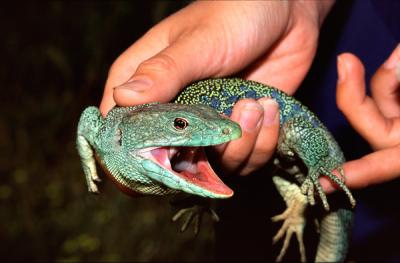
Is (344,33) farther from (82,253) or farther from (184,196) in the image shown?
(82,253)

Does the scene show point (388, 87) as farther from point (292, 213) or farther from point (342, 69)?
point (292, 213)

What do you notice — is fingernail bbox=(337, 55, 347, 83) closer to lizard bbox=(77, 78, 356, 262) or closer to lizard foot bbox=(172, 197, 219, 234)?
lizard bbox=(77, 78, 356, 262)

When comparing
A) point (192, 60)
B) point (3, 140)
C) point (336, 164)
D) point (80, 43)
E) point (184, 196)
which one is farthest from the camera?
point (80, 43)

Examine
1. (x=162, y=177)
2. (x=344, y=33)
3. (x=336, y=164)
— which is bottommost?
(x=336, y=164)

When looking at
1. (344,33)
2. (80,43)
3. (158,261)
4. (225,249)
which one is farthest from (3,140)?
(344,33)

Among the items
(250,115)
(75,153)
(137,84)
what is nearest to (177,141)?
(137,84)
